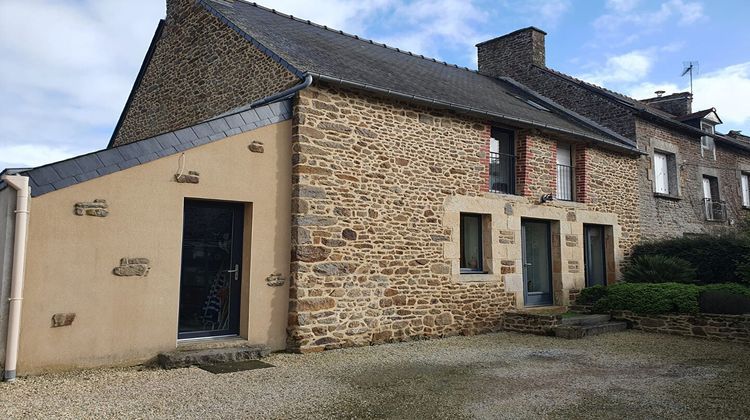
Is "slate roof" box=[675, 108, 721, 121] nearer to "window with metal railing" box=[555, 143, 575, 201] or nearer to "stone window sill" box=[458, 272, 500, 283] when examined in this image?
"window with metal railing" box=[555, 143, 575, 201]

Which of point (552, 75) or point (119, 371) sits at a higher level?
point (552, 75)

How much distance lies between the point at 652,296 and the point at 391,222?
537cm

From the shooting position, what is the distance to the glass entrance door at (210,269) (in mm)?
6742

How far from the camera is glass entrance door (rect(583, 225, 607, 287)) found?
11992 millimetres

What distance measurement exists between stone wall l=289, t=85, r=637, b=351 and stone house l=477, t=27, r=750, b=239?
15.1 feet

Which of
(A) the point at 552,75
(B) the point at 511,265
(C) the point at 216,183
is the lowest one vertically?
(B) the point at 511,265

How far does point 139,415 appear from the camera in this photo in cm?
424

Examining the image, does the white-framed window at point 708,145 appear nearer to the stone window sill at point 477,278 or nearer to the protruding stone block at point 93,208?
the stone window sill at point 477,278

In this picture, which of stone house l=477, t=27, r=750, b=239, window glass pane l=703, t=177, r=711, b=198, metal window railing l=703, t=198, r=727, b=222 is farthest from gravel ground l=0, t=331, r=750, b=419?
window glass pane l=703, t=177, r=711, b=198

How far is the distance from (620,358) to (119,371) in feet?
20.8

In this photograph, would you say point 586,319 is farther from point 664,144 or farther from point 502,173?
point 664,144

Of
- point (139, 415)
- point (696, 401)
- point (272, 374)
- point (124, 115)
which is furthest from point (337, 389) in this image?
point (124, 115)

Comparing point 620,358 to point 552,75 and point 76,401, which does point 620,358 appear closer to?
point 76,401

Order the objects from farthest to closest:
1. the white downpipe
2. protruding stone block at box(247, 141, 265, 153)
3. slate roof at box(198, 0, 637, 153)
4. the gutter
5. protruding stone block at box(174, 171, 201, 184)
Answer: slate roof at box(198, 0, 637, 153), the gutter, protruding stone block at box(247, 141, 265, 153), protruding stone block at box(174, 171, 201, 184), the white downpipe
